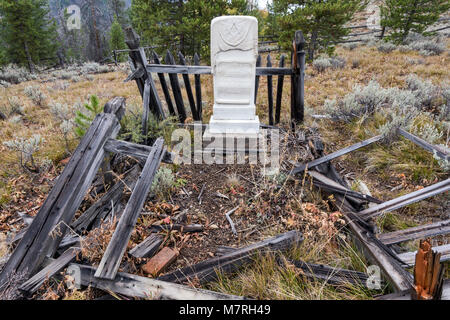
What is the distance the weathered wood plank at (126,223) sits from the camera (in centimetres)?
194

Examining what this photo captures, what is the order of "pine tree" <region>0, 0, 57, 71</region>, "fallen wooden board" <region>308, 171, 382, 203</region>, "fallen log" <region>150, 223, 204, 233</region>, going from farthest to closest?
"pine tree" <region>0, 0, 57, 71</region>
"fallen wooden board" <region>308, 171, 382, 203</region>
"fallen log" <region>150, 223, 204, 233</region>

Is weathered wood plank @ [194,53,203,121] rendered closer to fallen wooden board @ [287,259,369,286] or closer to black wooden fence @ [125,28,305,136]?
black wooden fence @ [125,28,305,136]

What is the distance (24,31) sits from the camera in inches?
696

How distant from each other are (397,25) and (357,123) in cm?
1181

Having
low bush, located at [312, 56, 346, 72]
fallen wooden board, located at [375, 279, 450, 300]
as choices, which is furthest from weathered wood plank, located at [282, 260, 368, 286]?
low bush, located at [312, 56, 346, 72]

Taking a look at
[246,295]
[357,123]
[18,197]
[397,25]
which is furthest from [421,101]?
[397,25]

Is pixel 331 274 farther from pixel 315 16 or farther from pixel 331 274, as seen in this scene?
pixel 315 16

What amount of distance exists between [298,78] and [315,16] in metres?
7.06

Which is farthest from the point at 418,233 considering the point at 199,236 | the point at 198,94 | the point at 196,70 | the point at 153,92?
the point at 153,92

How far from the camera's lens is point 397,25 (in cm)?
1253

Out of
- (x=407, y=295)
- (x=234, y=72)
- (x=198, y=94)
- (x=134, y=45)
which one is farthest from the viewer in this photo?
(x=198, y=94)

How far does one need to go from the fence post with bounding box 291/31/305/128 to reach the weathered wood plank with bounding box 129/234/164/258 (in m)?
3.54

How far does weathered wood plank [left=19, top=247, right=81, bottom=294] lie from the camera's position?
189 cm
